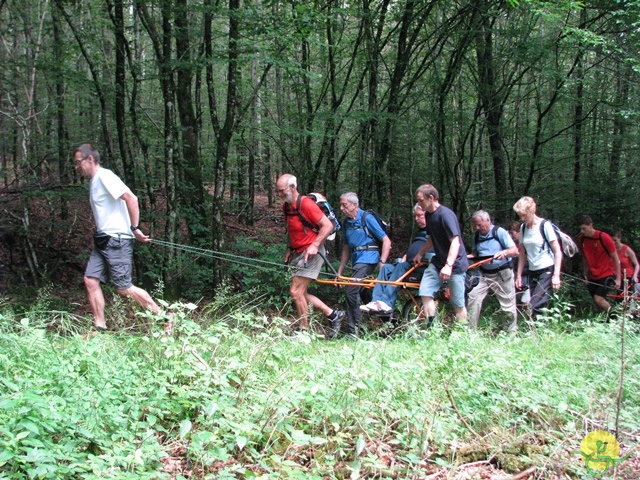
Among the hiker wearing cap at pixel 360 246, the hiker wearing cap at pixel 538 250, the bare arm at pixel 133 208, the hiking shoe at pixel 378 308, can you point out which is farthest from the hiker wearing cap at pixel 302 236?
the hiker wearing cap at pixel 538 250

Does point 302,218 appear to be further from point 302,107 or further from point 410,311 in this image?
point 302,107

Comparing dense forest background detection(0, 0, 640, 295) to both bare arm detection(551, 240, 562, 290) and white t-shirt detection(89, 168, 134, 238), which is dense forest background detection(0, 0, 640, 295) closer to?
white t-shirt detection(89, 168, 134, 238)

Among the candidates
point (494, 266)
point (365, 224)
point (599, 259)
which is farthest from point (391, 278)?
point (599, 259)

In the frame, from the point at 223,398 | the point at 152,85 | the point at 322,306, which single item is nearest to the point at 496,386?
the point at 223,398

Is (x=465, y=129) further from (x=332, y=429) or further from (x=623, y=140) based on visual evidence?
(x=332, y=429)

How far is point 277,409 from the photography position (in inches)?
109

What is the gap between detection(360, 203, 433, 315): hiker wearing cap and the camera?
673cm

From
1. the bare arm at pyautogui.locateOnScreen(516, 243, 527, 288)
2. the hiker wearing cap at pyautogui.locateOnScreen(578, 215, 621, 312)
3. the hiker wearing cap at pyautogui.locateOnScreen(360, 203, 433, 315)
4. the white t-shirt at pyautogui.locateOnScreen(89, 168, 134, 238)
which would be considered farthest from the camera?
the hiker wearing cap at pyautogui.locateOnScreen(578, 215, 621, 312)

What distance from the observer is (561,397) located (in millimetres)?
3324

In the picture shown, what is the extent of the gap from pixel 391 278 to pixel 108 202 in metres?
3.81

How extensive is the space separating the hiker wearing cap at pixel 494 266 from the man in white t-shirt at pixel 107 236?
4.24 meters

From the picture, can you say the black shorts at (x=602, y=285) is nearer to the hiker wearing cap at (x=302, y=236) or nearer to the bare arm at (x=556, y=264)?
the bare arm at (x=556, y=264)

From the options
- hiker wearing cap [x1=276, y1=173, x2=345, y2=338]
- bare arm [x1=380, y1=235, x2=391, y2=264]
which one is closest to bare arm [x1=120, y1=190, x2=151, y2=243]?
hiker wearing cap [x1=276, y1=173, x2=345, y2=338]

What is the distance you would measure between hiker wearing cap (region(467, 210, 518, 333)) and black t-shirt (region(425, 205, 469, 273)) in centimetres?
96
